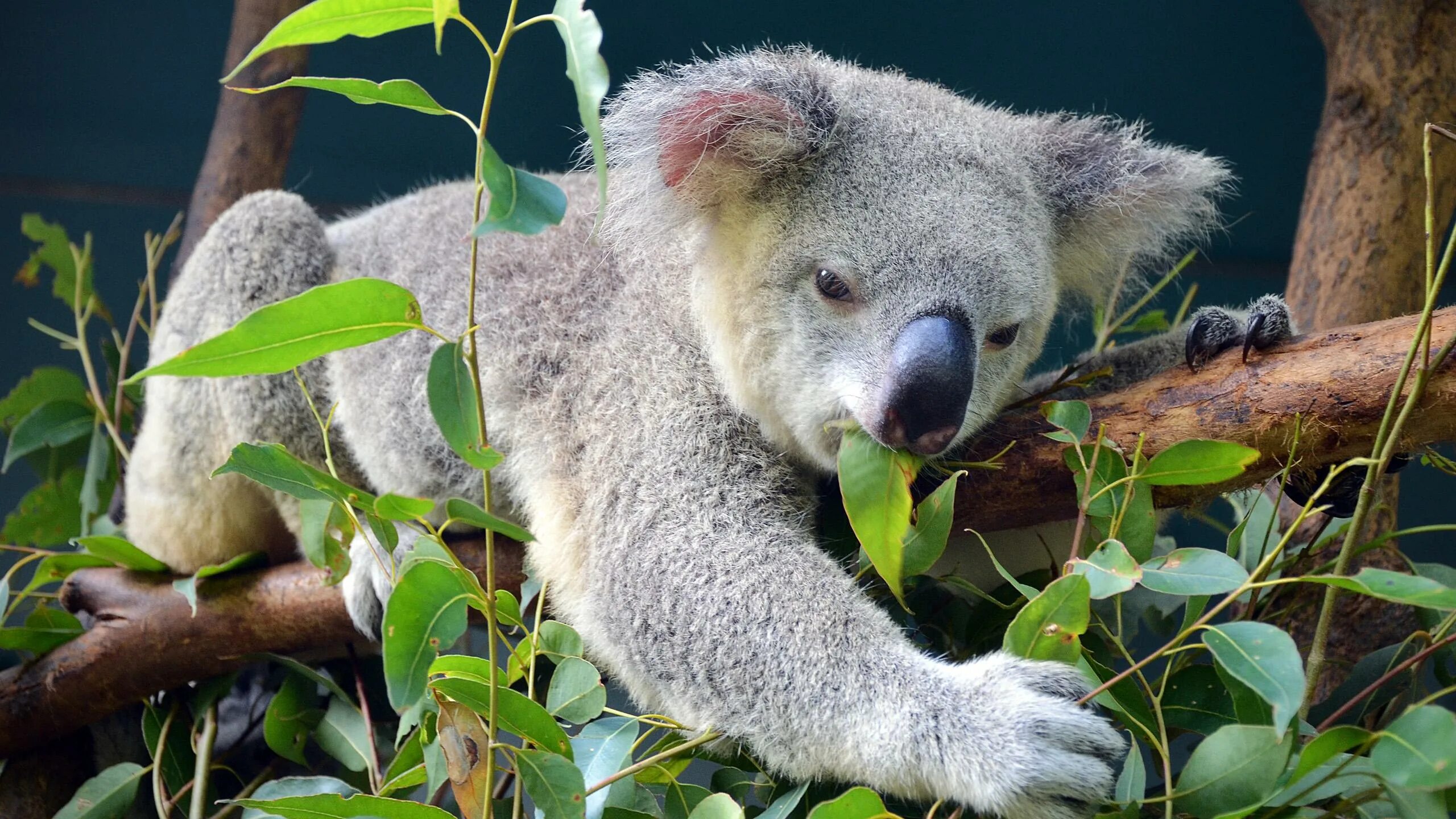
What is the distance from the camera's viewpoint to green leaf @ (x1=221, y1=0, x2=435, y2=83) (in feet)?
3.51

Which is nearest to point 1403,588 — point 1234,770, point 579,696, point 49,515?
point 1234,770

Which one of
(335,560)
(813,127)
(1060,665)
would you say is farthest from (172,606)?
(1060,665)

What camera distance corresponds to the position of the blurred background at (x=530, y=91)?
3.08 m

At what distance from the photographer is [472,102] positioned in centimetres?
343

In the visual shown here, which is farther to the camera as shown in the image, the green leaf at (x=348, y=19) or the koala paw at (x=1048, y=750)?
the koala paw at (x=1048, y=750)

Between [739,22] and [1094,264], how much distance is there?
1.73 m

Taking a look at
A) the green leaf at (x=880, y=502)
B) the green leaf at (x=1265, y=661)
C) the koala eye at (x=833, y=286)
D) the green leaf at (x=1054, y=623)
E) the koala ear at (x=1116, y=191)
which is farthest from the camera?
the koala ear at (x=1116, y=191)

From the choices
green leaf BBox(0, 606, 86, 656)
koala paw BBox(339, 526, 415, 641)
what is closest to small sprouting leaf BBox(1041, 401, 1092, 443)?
koala paw BBox(339, 526, 415, 641)

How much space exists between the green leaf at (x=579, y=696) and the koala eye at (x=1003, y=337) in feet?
2.45

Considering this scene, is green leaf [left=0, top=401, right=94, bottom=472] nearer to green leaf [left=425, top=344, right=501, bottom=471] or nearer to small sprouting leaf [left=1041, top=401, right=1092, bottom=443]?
green leaf [left=425, top=344, right=501, bottom=471]

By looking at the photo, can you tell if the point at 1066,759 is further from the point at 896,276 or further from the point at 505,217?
the point at 505,217

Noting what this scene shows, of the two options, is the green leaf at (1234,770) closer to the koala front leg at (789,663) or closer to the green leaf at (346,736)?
the koala front leg at (789,663)

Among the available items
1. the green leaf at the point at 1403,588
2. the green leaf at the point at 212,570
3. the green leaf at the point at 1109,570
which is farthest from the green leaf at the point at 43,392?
the green leaf at the point at 1403,588

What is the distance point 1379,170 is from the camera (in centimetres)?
244
